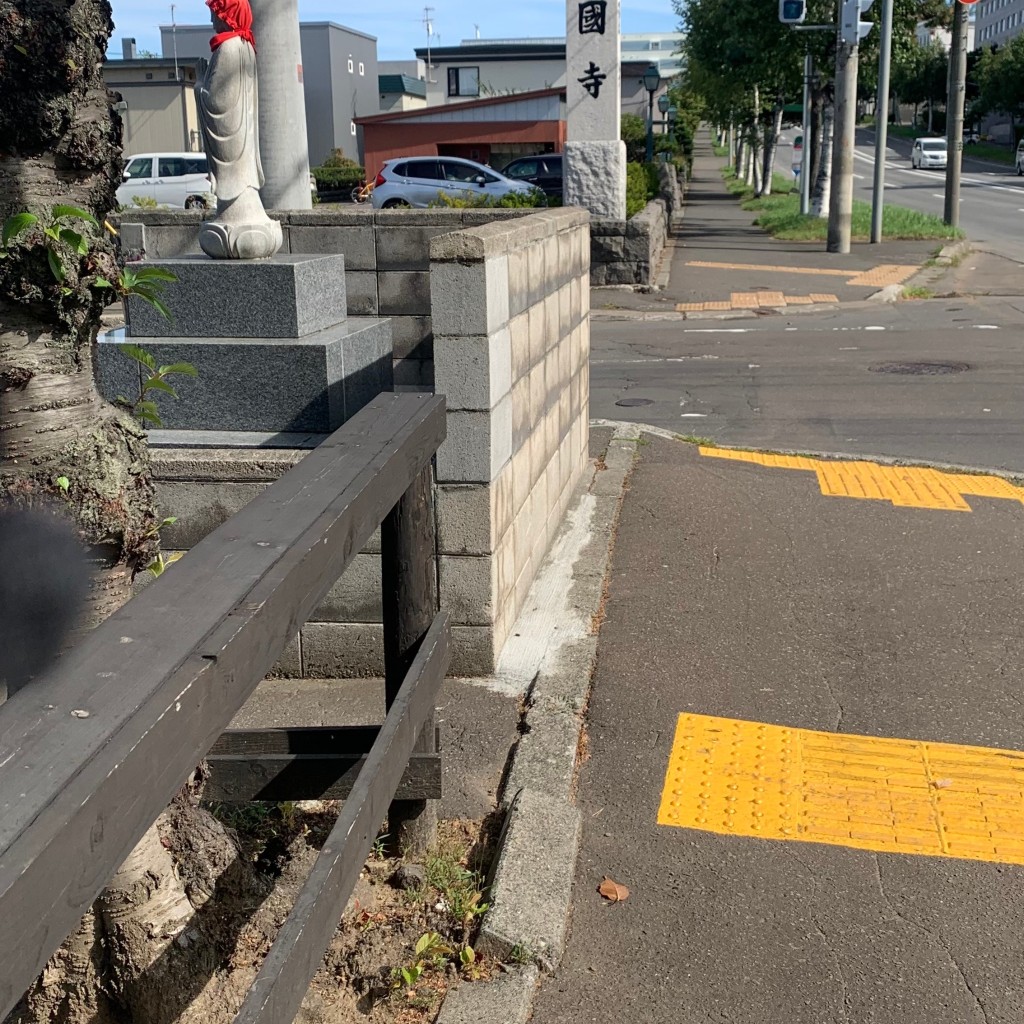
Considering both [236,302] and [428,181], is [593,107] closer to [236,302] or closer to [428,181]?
[428,181]

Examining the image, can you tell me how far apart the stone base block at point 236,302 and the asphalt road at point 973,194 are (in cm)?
2122

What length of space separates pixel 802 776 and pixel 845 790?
0.16 m

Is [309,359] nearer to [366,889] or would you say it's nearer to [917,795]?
[366,889]

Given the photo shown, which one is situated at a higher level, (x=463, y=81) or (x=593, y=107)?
(x=463, y=81)

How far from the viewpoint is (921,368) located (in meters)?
13.2

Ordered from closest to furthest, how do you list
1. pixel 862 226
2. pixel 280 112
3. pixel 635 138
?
pixel 280 112, pixel 862 226, pixel 635 138

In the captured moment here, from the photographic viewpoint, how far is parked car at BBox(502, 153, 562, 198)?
35.0 m

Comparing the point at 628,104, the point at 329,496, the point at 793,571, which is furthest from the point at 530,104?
the point at 329,496

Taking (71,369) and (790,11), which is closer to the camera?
(71,369)

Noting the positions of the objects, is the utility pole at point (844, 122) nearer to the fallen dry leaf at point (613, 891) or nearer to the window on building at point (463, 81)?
the fallen dry leaf at point (613, 891)

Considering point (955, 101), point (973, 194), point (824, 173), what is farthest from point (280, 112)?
point (973, 194)

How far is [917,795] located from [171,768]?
3.27m

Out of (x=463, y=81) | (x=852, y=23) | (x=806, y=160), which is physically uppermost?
(x=463, y=81)

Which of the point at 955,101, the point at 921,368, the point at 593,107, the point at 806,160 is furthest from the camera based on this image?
the point at 806,160
